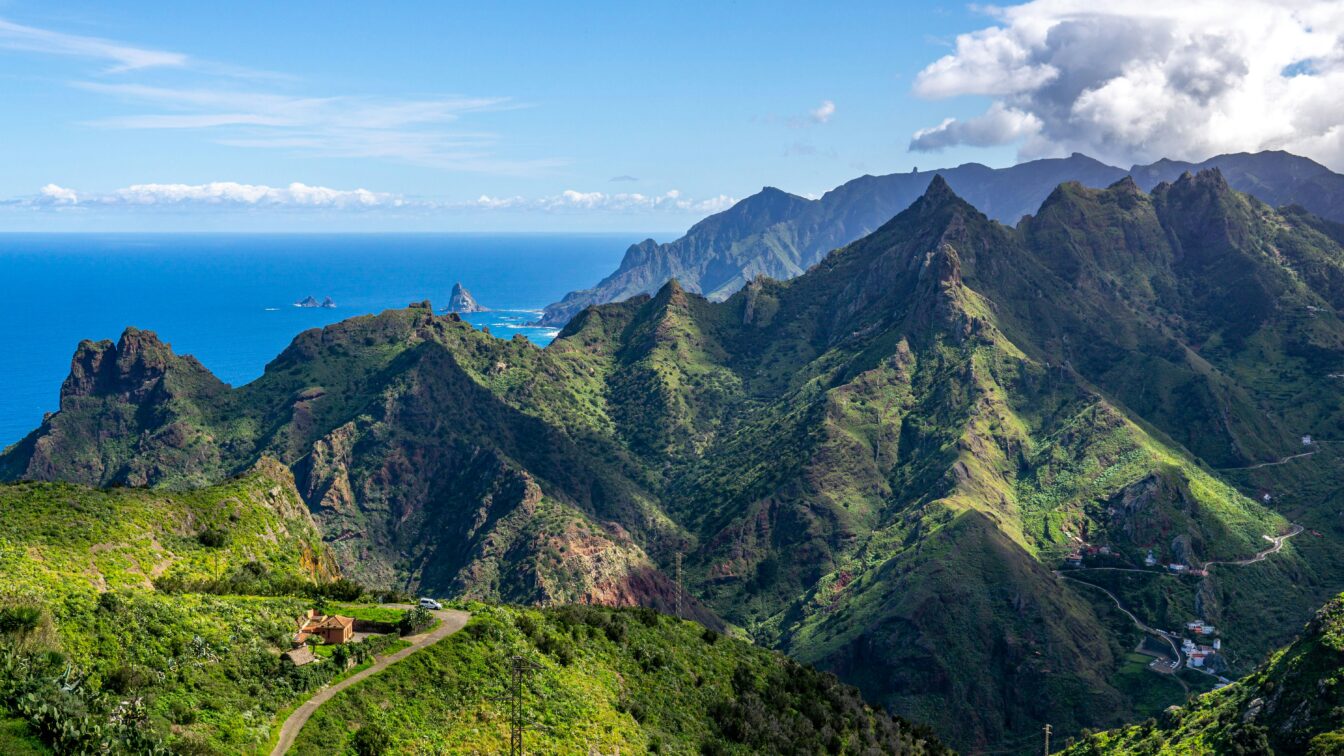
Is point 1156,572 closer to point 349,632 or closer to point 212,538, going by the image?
point 349,632

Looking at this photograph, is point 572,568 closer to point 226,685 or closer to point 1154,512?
point 1154,512

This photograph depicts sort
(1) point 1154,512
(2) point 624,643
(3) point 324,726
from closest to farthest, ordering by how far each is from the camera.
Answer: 1. (3) point 324,726
2. (2) point 624,643
3. (1) point 1154,512

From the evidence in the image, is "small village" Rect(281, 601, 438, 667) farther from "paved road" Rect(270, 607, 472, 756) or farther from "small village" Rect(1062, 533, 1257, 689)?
"small village" Rect(1062, 533, 1257, 689)

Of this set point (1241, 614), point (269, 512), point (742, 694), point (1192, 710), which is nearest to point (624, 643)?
point (742, 694)

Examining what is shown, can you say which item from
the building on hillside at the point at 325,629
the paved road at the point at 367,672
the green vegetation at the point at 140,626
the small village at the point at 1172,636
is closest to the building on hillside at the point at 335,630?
the building on hillside at the point at 325,629

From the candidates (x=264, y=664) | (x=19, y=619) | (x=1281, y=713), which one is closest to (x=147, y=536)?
(x=264, y=664)

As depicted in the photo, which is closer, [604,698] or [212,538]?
[604,698]
